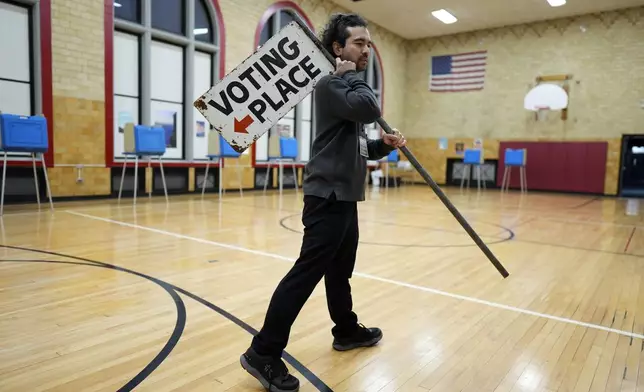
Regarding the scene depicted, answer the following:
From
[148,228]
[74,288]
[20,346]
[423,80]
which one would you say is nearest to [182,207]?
[148,228]

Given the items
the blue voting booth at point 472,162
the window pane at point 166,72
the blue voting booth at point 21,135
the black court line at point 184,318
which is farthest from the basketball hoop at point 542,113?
the black court line at point 184,318

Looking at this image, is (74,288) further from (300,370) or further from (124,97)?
(124,97)

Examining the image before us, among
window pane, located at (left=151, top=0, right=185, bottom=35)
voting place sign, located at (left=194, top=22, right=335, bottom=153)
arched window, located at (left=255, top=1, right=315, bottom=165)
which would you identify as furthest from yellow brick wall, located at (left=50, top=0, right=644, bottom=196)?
voting place sign, located at (left=194, top=22, right=335, bottom=153)

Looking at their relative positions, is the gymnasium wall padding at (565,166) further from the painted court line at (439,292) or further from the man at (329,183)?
the man at (329,183)

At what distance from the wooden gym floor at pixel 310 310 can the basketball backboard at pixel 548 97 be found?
766 centimetres

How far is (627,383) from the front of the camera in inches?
67.2

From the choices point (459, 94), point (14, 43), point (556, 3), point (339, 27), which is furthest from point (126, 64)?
point (556, 3)

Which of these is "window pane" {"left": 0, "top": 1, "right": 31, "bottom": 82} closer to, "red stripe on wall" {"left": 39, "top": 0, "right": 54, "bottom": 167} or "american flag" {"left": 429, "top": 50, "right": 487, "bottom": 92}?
"red stripe on wall" {"left": 39, "top": 0, "right": 54, "bottom": 167}

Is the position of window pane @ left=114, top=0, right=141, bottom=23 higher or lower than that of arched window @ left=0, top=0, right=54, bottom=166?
higher

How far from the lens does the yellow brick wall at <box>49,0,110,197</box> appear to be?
653cm

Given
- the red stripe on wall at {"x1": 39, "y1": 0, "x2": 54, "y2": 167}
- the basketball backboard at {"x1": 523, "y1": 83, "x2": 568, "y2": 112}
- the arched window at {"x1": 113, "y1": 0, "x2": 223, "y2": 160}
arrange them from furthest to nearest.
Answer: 1. the basketball backboard at {"x1": 523, "y1": 83, "x2": 568, "y2": 112}
2. the arched window at {"x1": 113, "y1": 0, "x2": 223, "y2": 160}
3. the red stripe on wall at {"x1": 39, "y1": 0, "x2": 54, "y2": 167}

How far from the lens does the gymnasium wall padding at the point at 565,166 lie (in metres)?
11.4

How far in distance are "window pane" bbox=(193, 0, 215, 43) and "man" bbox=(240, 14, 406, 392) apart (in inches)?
303

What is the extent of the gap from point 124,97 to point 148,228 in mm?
3798
